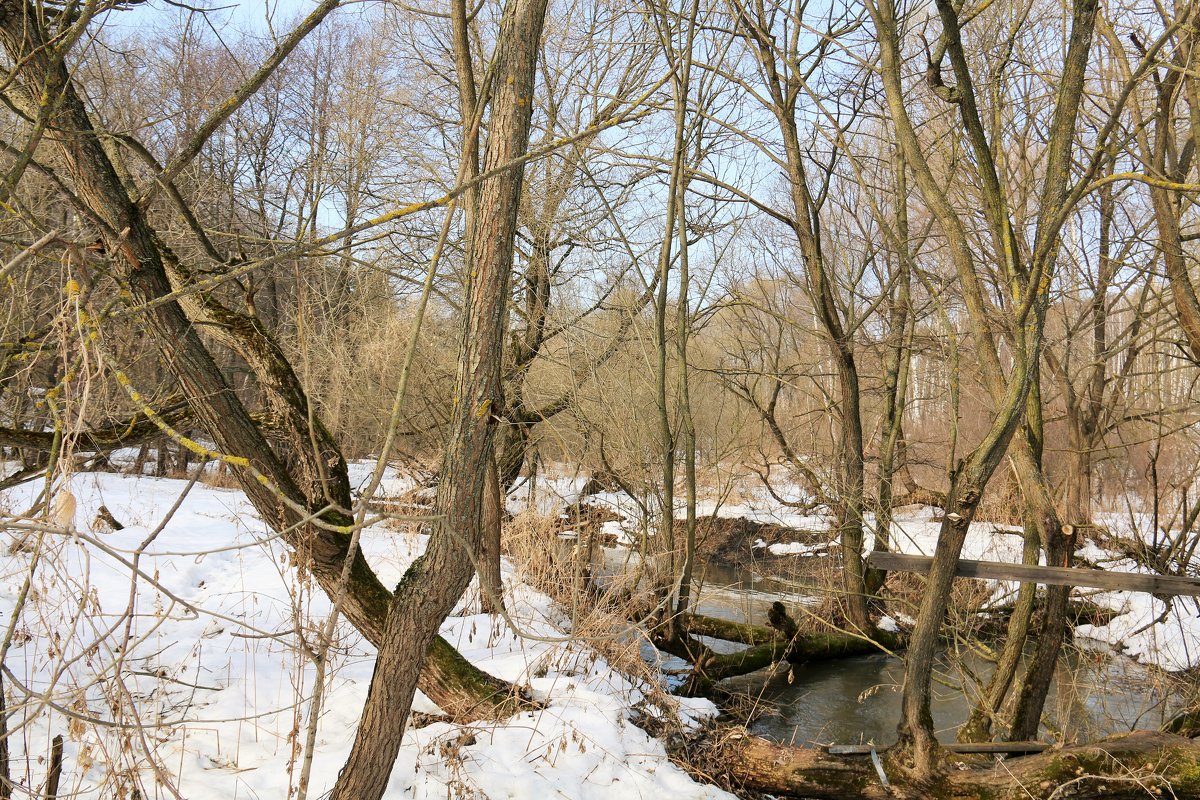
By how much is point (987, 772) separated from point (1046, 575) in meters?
1.07

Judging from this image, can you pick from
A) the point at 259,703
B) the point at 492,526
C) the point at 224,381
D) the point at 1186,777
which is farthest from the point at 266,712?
the point at 1186,777

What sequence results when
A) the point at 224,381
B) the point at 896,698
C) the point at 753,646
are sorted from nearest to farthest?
1. the point at 224,381
2. the point at 896,698
3. the point at 753,646

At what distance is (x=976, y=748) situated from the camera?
14.0ft

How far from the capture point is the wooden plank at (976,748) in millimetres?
4254

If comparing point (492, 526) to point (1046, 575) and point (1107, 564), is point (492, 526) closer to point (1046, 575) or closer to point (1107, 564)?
point (1046, 575)

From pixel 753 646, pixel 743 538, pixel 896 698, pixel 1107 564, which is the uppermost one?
pixel 1107 564

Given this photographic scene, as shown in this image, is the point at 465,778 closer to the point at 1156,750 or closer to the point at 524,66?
the point at 524,66

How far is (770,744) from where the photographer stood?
461cm

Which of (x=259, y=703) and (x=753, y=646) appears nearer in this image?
(x=259, y=703)

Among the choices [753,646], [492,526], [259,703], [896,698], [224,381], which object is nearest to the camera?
[224,381]

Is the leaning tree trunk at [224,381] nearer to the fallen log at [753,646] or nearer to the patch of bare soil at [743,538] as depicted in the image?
the fallen log at [753,646]

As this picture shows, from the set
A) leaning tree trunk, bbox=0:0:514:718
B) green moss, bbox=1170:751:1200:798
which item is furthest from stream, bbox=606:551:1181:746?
leaning tree trunk, bbox=0:0:514:718

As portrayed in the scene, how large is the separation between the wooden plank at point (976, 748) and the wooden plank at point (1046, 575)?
0.86 metres

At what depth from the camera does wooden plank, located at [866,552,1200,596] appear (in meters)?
4.31
